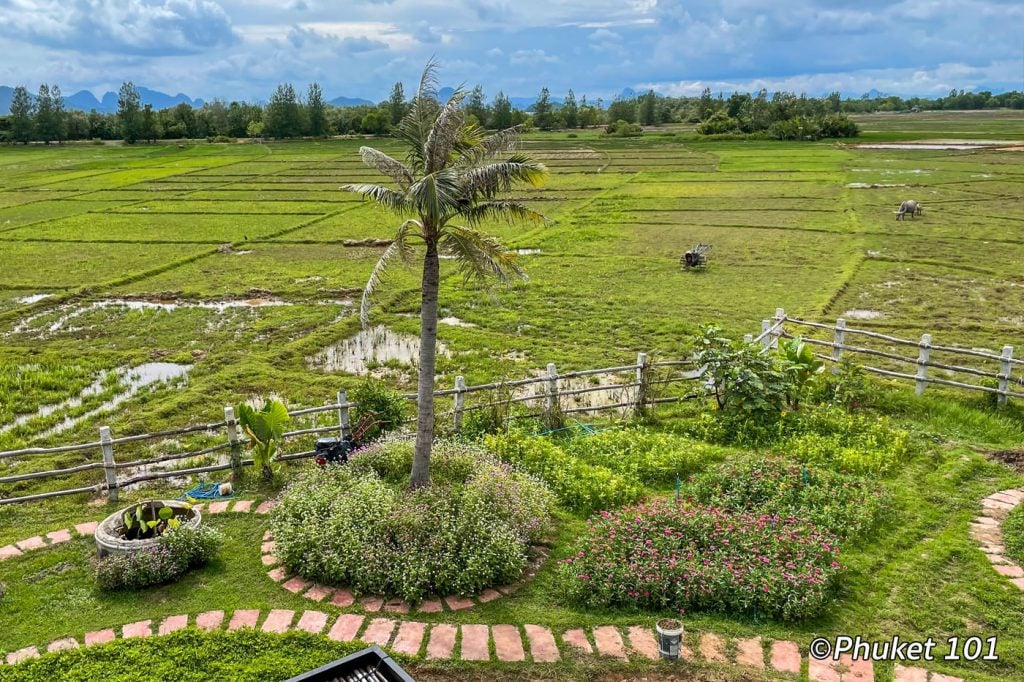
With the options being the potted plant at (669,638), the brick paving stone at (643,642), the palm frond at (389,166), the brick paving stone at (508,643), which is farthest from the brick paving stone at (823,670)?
the palm frond at (389,166)

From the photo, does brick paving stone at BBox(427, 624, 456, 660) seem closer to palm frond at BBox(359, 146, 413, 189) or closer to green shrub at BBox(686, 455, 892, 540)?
green shrub at BBox(686, 455, 892, 540)

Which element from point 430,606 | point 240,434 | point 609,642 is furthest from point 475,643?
point 240,434

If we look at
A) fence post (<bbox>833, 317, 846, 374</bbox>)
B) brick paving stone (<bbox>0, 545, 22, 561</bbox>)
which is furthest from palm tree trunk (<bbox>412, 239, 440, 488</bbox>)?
fence post (<bbox>833, 317, 846, 374</bbox>)

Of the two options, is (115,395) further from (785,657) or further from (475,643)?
(785,657)

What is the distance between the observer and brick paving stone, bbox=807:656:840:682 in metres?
6.09

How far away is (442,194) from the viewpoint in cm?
794

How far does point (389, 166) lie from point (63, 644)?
19.4 ft

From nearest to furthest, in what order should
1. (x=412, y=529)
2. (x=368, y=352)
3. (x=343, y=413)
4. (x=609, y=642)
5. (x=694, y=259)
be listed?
(x=609, y=642), (x=412, y=529), (x=343, y=413), (x=368, y=352), (x=694, y=259)

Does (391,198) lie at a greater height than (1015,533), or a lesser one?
greater

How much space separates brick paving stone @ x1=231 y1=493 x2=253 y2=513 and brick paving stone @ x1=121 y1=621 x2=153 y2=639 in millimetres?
2341

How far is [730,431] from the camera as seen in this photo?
1138 cm

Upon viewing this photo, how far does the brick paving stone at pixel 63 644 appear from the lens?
654 centimetres

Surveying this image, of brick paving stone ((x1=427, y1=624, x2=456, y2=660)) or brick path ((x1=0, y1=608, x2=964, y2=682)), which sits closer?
brick path ((x1=0, y1=608, x2=964, y2=682))

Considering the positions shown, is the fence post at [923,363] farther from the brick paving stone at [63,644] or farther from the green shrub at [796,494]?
the brick paving stone at [63,644]
